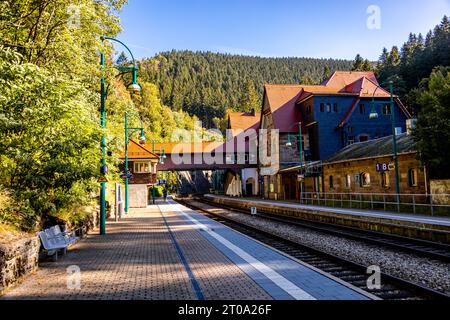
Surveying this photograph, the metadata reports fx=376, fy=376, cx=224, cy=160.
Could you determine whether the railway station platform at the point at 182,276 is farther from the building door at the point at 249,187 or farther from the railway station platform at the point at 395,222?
the building door at the point at 249,187

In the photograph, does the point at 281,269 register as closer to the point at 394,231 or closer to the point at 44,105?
the point at 44,105

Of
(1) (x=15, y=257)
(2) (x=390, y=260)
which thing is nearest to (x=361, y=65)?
(2) (x=390, y=260)

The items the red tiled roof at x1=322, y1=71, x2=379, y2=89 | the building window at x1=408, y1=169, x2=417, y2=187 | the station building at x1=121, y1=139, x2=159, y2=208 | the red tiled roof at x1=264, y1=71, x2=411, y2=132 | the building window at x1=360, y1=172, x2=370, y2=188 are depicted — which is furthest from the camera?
the red tiled roof at x1=322, y1=71, x2=379, y2=89

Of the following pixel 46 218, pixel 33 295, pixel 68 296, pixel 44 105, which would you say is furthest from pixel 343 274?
pixel 46 218

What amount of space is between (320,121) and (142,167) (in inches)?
844

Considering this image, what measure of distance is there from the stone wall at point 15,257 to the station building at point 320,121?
31797 millimetres

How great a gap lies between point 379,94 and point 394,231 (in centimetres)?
3169

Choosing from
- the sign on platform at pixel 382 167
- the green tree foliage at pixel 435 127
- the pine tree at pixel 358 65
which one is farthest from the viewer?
the pine tree at pixel 358 65

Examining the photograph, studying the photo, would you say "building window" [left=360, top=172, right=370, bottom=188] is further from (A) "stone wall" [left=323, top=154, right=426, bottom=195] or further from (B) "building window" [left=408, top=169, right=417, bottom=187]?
(B) "building window" [left=408, top=169, right=417, bottom=187]

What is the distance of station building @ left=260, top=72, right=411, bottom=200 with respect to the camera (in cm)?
4288

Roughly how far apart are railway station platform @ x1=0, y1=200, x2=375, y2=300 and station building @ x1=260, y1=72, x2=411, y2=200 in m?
28.4

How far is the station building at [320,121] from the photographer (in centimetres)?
4288

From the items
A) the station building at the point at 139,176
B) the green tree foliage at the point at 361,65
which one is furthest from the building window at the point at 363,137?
the green tree foliage at the point at 361,65

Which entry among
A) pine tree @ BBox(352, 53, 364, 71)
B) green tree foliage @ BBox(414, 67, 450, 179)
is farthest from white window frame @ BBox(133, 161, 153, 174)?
pine tree @ BBox(352, 53, 364, 71)
